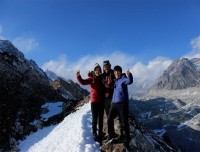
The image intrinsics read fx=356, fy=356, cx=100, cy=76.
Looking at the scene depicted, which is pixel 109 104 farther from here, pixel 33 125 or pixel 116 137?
pixel 33 125

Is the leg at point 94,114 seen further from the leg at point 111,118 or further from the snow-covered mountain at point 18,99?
the snow-covered mountain at point 18,99

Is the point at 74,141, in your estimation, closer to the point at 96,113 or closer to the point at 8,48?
the point at 96,113

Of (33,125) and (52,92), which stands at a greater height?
(52,92)

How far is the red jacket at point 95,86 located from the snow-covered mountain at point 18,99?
35.8ft

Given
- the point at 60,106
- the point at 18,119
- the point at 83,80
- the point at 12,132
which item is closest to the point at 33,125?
the point at 18,119

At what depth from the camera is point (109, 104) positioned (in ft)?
60.7

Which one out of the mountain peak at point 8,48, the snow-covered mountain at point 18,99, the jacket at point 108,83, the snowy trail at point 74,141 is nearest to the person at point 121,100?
the jacket at point 108,83

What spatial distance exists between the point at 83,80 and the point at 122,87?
222 cm

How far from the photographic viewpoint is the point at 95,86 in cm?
1845

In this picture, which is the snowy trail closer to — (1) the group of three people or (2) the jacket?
(1) the group of three people

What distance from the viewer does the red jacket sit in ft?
60.1

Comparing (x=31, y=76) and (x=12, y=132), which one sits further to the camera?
(x=31, y=76)

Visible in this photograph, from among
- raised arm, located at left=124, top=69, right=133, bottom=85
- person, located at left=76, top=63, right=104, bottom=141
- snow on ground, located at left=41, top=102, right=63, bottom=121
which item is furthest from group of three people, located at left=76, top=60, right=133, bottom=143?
snow on ground, located at left=41, top=102, right=63, bottom=121

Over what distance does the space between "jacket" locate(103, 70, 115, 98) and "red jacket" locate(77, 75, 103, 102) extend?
26cm
